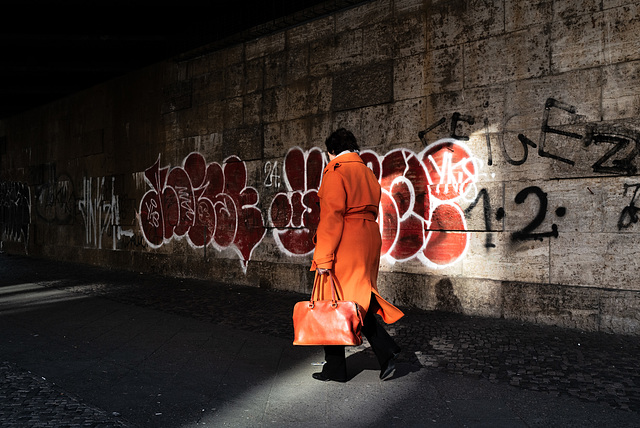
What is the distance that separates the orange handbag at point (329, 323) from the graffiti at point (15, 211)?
14.4 metres

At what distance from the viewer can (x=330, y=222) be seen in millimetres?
3623

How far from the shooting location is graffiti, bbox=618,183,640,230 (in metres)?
5.06

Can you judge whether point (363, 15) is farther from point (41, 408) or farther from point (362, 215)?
point (41, 408)

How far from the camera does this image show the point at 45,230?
14.6 meters

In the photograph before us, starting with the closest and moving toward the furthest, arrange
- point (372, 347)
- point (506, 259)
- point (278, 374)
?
point (372, 347) < point (278, 374) < point (506, 259)

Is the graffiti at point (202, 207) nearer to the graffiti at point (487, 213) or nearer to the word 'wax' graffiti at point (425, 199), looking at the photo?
the word 'wax' graffiti at point (425, 199)

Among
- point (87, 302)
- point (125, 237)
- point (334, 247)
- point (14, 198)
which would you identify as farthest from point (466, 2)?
point (14, 198)

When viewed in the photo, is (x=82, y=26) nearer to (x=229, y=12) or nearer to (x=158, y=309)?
(x=229, y=12)

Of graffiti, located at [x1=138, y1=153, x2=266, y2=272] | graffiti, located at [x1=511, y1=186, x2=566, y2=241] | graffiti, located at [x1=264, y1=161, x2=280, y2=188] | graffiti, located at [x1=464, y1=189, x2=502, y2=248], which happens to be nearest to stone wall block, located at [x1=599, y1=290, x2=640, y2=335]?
graffiti, located at [x1=511, y1=186, x2=566, y2=241]

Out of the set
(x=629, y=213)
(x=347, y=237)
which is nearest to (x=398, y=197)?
(x=629, y=213)

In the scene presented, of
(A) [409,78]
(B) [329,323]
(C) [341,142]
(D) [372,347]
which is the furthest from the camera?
(A) [409,78]

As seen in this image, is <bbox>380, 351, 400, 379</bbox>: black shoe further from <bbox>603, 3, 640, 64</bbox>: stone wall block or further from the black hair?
A: <bbox>603, 3, 640, 64</bbox>: stone wall block

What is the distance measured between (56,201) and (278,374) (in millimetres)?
12044

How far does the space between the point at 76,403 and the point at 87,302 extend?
4119mm
